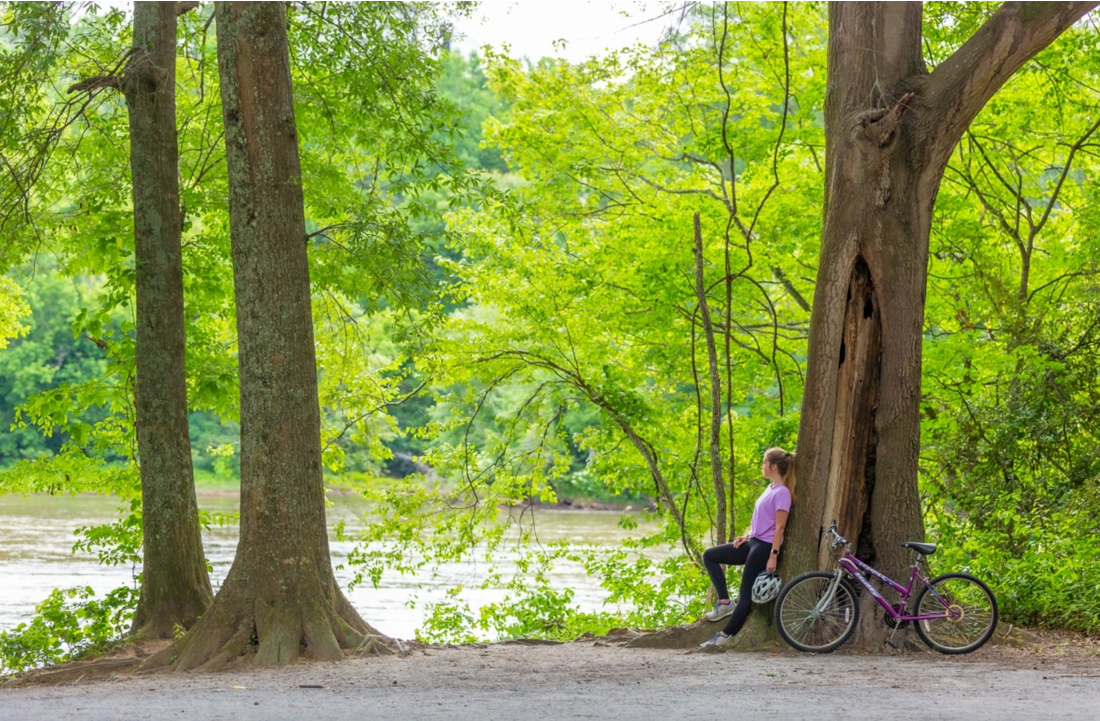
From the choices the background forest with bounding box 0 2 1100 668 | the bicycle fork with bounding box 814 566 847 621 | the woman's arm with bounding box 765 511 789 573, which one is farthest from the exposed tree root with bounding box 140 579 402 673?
the bicycle fork with bounding box 814 566 847 621

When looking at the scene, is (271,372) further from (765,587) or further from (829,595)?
(829,595)

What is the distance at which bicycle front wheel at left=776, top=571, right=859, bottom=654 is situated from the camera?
8.20 meters

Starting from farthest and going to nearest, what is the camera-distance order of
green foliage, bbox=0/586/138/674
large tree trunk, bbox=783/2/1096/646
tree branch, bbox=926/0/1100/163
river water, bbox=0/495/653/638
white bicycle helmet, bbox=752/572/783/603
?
river water, bbox=0/495/653/638 → green foliage, bbox=0/586/138/674 → white bicycle helmet, bbox=752/572/783/603 → large tree trunk, bbox=783/2/1096/646 → tree branch, bbox=926/0/1100/163

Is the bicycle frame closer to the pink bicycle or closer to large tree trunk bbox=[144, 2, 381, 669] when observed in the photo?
the pink bicycle

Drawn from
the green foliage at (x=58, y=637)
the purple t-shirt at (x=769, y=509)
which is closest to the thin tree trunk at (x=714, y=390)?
the purple t-shirt at (x=769, y=509)

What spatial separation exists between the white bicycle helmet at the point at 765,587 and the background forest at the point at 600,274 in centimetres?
295

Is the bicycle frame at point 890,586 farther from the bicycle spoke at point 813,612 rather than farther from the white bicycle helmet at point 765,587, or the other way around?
the white bicycle helmet at point 765,587

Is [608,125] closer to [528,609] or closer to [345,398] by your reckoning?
[345,398]

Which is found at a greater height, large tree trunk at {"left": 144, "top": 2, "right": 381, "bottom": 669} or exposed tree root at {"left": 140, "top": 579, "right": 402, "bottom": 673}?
large tree trunk at {"left": 144, "top": 2, "right": 381, "bottom": 669}

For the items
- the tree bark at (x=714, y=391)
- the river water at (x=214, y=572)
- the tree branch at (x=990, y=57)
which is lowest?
the river water at (x=214, y=572)

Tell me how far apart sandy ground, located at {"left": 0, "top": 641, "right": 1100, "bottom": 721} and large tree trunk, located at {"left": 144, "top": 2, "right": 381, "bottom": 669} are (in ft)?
1.74

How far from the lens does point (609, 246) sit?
49.5 feet

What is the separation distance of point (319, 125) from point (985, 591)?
328 inches

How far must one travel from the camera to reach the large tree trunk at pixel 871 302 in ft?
27.2
